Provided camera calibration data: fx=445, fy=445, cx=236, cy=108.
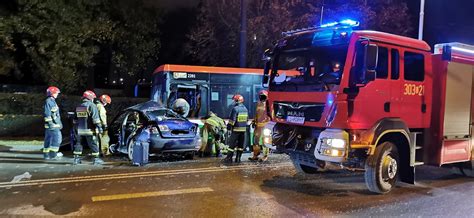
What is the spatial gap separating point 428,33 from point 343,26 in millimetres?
20941

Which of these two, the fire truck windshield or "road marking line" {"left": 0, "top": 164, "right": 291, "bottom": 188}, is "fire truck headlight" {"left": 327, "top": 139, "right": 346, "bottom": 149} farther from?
"road marking line" {"left": 0, "top": 164, "right": 291, "bottom": 188}

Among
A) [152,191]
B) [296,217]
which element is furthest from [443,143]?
[152,191]

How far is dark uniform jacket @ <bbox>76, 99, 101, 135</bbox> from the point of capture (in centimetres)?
1013

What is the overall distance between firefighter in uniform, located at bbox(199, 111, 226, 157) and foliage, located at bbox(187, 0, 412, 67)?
7.60 metres

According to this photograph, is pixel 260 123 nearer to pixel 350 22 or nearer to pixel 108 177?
pixel 108 177

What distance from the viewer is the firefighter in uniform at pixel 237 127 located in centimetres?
1048

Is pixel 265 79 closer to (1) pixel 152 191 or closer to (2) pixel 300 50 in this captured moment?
(2) pixel 300 50

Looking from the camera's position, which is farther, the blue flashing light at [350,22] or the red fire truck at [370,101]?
the blue flashing light at [350,22]

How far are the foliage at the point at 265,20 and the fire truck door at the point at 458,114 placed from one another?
9379 mm

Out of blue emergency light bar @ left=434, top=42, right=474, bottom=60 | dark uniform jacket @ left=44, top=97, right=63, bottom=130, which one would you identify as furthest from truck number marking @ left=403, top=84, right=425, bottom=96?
dark uniform jacket @ left=44, top=97, right=63, bottom=130

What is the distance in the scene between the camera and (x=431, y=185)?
832 centimetres

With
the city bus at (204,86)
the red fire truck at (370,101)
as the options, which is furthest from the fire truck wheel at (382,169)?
the city bus at (204,86)

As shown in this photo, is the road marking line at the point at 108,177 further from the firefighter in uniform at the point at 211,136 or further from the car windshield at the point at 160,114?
the firefighter in uniform at the point at 211,136

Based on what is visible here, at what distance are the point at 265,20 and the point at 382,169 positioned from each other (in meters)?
12.0
